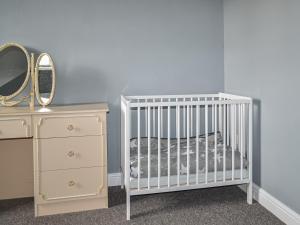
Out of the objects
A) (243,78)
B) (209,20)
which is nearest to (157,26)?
(209,20)

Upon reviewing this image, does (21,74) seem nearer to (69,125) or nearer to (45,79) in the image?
(45,79)

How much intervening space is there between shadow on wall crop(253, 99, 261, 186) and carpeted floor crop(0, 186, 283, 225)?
0.24m

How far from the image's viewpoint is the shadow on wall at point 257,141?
2791 millimetres

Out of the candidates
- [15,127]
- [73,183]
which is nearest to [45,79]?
[15,127]

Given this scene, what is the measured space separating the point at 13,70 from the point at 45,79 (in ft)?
1.04

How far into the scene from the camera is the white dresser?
2527 millimetres

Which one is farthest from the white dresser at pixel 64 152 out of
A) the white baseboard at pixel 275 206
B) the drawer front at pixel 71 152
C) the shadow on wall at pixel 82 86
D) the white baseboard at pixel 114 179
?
the white baseboard at pixel 275 206

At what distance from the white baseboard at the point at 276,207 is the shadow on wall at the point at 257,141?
0.10 metres

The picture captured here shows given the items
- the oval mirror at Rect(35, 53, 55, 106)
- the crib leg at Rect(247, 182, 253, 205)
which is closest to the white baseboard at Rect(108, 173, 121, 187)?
the oval mirror at Rect(35, 53, 55, 106)

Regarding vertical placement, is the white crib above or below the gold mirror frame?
below

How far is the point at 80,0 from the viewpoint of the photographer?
10.0 feet

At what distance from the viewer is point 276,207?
2518 mm

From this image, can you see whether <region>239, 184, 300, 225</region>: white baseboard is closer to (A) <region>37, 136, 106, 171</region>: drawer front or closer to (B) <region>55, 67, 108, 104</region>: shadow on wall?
(A) <region>37, 136, 106, 171</region>: drawer front

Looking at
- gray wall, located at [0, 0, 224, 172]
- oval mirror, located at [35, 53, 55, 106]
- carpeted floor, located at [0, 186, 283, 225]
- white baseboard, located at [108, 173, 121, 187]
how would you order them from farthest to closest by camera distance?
white baseboard, located at [108, 173, 121, 187]
gray wall, located at [0, 0, 224, 172]
oval mirror, located at [35, 53, 55, 106]
carpeted floor, located at [0, 186, 283, 225]
